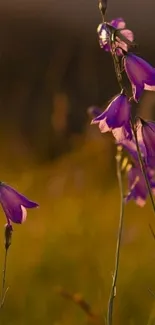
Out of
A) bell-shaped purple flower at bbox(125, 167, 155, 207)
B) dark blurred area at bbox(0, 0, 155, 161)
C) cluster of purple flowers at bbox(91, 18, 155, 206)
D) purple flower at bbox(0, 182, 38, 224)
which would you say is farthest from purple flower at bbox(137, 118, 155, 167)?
dark blurred area at bbox(0, 0, 155, 161)

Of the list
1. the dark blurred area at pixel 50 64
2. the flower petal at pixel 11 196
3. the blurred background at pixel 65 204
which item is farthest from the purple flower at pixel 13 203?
the dark blurred area at pixel 50 64

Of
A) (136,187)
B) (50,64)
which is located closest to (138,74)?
(136,187)

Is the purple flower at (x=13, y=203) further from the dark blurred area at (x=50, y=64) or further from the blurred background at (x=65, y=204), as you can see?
the dark blurred area at (x=50, y=64)

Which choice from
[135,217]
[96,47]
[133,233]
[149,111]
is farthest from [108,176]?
[96,47]

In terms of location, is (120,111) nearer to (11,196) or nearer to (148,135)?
(148,135)

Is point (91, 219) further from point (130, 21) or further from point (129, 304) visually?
point (130, 21)

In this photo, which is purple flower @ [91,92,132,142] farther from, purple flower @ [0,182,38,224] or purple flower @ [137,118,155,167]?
purple flower @ [0,182,38,224]
